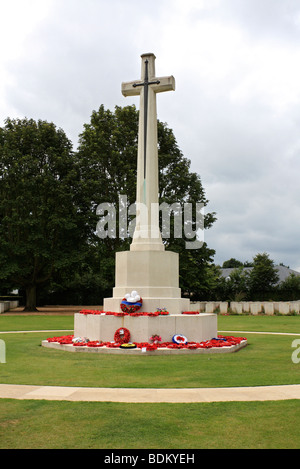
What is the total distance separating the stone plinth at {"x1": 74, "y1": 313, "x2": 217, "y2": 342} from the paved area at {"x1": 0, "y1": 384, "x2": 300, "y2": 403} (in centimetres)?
563

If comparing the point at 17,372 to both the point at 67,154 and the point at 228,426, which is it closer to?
the point at 228,426

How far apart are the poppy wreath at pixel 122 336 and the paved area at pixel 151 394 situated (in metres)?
5.36

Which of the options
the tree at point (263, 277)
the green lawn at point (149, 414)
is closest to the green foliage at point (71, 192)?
the tree at point (263, 277)

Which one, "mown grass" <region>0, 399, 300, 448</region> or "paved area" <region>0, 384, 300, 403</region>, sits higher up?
"mown grass" <region>0, 399, 300, 448</region>

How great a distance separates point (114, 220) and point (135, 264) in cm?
2082

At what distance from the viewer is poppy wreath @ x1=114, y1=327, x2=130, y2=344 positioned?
12859 millimetres

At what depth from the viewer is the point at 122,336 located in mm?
12984

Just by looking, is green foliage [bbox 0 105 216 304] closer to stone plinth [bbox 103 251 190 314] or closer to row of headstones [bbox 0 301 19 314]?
row of headstones [bbox 0 301 19 314]

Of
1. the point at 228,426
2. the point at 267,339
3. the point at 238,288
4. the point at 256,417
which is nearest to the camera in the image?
the point at 228,426

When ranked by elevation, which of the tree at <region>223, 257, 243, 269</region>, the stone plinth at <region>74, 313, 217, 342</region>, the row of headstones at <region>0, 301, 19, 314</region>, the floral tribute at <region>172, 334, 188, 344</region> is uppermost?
Result: the tree at <region>223, 257, 243, 269</region>

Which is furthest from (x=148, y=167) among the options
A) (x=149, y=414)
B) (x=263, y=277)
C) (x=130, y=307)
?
(x=263, y=277)

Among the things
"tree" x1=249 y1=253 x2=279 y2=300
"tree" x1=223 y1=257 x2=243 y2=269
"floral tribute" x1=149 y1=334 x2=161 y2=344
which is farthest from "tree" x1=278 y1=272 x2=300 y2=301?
"tree" x1=223 y1=257 x2=243 y2=269

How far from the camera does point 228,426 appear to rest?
17.1 feet
